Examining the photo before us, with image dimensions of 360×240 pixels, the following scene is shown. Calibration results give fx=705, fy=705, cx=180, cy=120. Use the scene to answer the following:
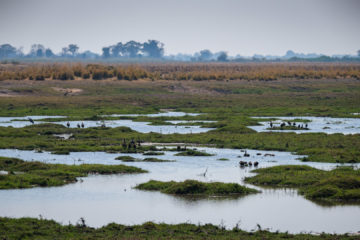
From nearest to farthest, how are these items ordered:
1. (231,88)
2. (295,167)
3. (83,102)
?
1. (295,167)
2. (83,102)
3. (231,88)

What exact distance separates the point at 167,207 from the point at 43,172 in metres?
7.63

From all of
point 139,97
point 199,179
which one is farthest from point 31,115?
point 199,179

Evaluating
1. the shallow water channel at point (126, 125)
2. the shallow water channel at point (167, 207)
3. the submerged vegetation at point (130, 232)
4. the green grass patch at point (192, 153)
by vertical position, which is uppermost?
the submerged vegetation at point (130, 232)

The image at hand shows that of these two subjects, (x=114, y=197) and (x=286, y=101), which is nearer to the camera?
(x=114, y=197)

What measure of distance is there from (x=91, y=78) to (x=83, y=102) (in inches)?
792

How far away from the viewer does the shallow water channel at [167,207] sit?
72.4ft

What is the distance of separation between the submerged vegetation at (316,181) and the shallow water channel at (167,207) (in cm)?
69

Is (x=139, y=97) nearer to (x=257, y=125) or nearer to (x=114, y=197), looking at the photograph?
(x=257, y=125)

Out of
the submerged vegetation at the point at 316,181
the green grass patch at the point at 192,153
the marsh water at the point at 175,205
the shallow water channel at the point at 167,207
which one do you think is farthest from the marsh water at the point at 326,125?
the shallow water channel at the point at 167,207

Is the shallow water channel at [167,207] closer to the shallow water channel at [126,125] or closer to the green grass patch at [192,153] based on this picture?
the green grass patch at [192,153]

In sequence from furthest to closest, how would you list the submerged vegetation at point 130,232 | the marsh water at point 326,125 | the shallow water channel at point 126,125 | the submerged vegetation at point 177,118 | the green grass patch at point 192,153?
the shallow water channel at point 126,125, the marsh water at point 326,125, the green grass patch at point 192,153, the submerged vegetation at point 177,118, the submerged vegetation at point 130,232

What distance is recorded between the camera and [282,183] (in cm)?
2783

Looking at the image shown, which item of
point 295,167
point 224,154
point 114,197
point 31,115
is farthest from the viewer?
point 31,115

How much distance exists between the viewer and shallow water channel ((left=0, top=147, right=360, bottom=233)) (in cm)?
2206
